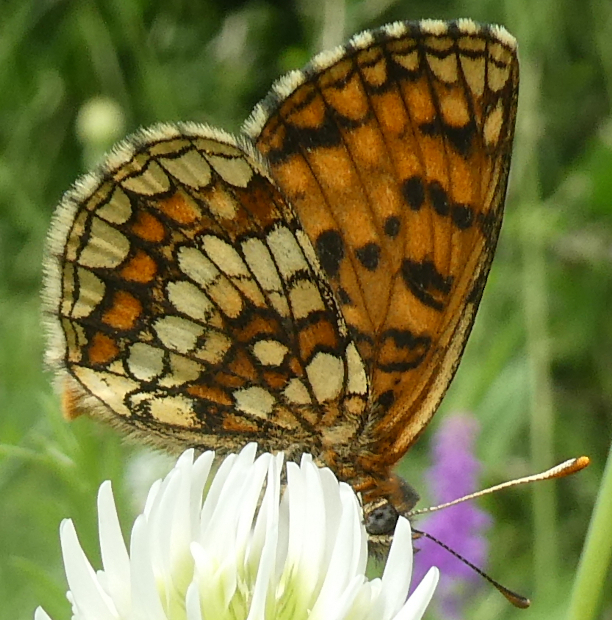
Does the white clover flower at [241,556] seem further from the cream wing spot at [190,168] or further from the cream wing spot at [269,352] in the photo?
the cream wing spot at [190,168]

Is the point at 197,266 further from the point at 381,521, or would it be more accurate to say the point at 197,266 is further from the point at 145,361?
the point at 381,521

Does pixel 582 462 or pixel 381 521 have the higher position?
pixel 582 462

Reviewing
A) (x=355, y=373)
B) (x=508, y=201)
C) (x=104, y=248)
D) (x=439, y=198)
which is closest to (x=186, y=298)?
(x=104, y=248)

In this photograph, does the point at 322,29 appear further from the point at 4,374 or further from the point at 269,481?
the point at 269,481

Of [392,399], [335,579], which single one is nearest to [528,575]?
[392,399]

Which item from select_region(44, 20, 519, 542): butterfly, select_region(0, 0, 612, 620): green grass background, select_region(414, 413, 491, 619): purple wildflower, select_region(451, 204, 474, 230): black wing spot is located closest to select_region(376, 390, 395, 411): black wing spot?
select_region(44, 20, 519, 542): butterfly

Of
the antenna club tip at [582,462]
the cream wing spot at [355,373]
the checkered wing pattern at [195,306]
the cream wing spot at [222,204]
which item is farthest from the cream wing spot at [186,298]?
the antenna club tip at [582,462]
